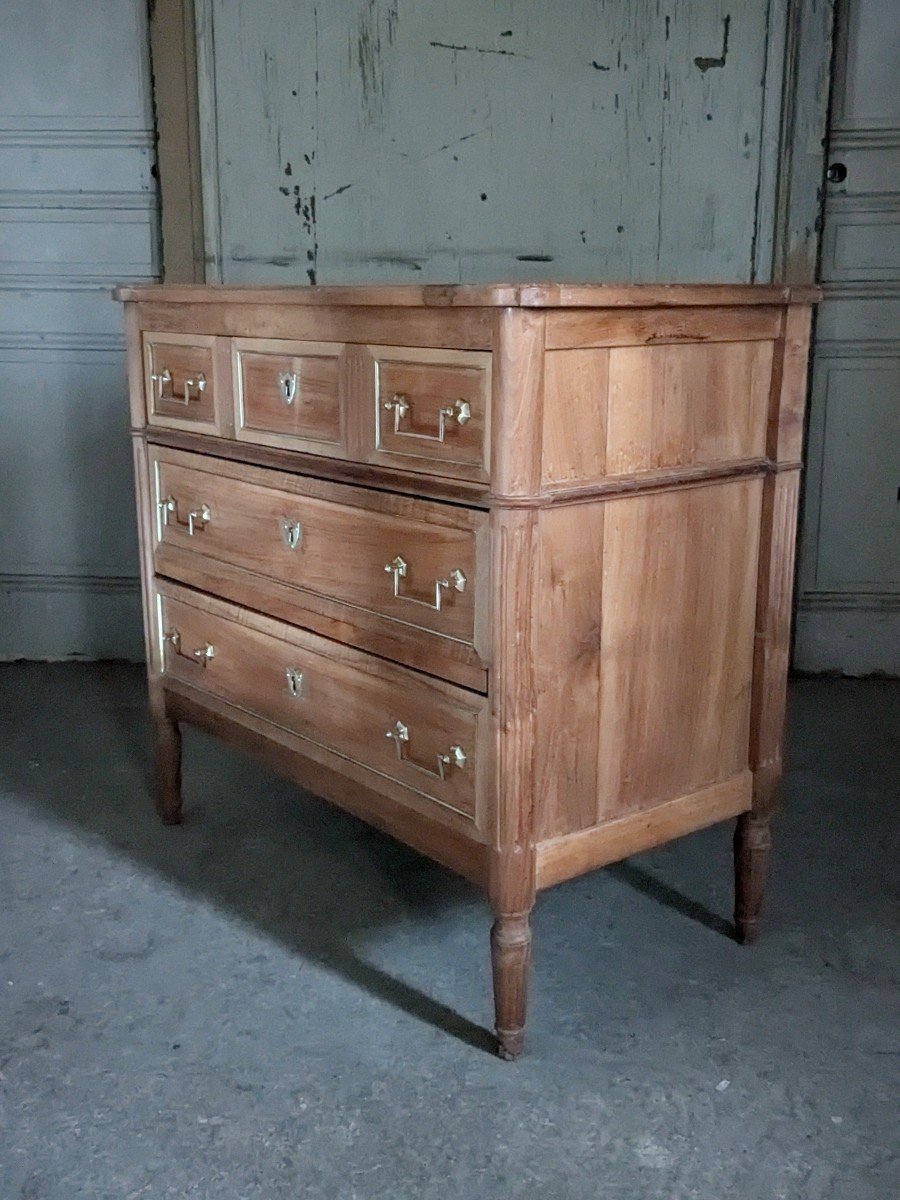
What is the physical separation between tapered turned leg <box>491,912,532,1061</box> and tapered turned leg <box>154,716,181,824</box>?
3.52ft

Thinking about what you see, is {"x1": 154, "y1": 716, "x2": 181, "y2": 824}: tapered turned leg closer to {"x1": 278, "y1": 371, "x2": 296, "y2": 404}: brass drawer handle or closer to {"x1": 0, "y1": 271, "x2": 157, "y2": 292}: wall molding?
{"x1": 278, "y1": 371, "x2": 296, "y2": 404}: brass drawer handle

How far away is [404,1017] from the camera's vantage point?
6.48 ft

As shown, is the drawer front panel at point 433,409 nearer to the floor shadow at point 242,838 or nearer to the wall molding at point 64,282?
the floor shadow at point 242,838

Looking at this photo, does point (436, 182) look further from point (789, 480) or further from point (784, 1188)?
point (784, 1188)

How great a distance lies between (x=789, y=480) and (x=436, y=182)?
70.1 inches

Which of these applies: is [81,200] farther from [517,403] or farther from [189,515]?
[517,403]

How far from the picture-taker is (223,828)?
8.84 ft

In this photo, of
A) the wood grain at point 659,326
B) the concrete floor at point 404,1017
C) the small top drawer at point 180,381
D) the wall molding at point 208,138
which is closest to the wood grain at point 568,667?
the wood grain at point 659,326

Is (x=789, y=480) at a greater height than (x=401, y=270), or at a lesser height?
lesser

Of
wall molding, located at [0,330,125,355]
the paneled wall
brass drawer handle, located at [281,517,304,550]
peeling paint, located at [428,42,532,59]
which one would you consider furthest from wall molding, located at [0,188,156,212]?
brass drawer handle, located at [281,517,304,550]

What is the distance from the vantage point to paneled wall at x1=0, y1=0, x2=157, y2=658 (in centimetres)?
345

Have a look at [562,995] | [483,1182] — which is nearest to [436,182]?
[562,995]

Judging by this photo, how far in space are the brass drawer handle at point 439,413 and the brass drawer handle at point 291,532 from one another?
0.33 meters

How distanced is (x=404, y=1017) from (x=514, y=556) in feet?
2.65
